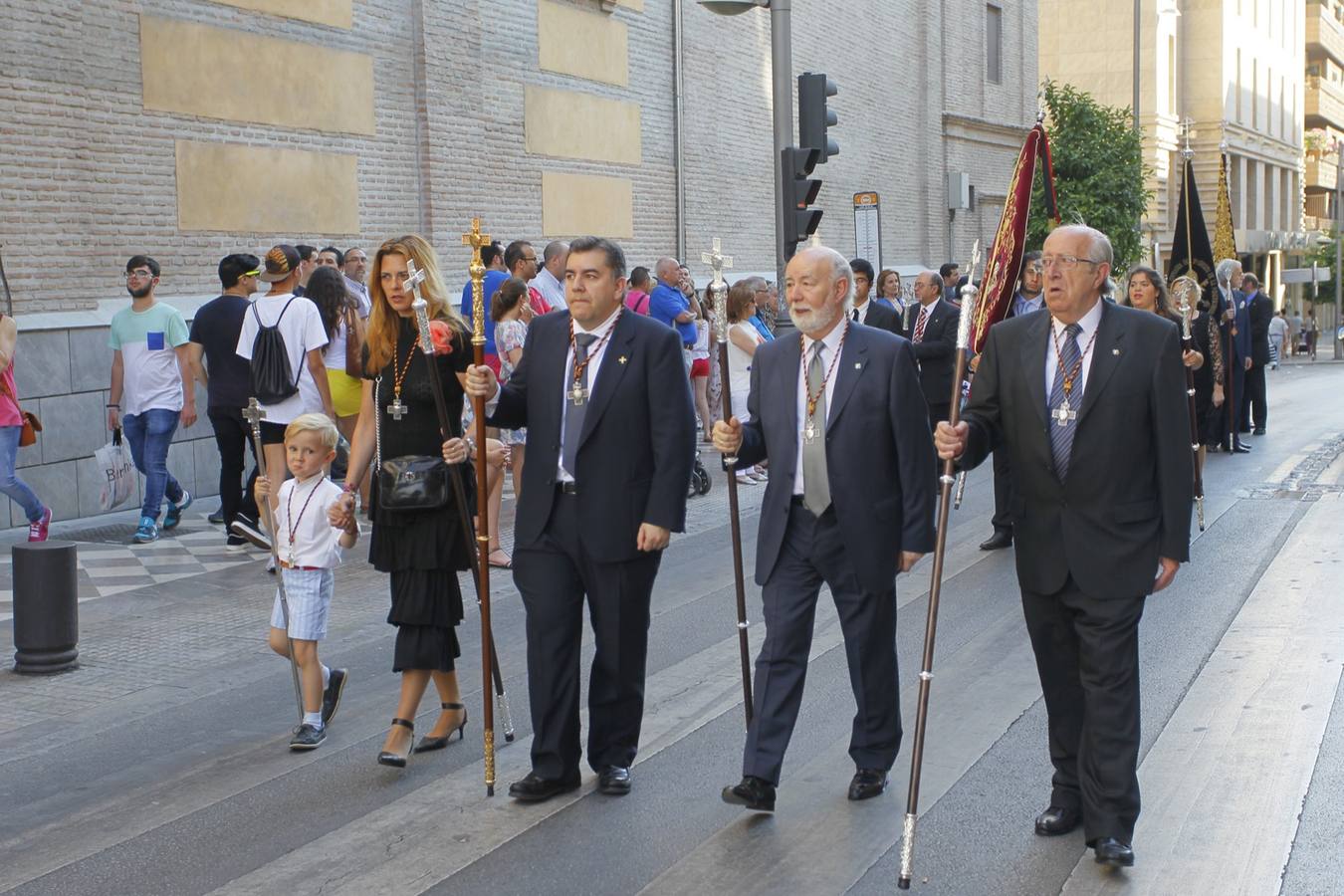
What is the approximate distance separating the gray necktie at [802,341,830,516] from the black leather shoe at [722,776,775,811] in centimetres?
92

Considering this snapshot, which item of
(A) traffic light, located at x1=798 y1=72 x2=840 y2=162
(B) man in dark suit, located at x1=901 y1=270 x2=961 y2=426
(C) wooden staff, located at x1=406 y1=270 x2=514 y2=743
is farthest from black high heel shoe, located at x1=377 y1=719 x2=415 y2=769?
(A) traffic light, located at x1=798 y1=72 x2=840 y2=162

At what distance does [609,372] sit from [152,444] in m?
7.10

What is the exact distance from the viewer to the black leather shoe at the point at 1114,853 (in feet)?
16.2

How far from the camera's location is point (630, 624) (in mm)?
5785

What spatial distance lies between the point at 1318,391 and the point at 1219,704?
24.1 metres

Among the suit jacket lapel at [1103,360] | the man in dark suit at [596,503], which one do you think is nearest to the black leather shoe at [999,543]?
the man in dark suit at [596,503]

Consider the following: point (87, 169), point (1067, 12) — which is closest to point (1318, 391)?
point (87, 169)

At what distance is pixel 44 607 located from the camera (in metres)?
7.92

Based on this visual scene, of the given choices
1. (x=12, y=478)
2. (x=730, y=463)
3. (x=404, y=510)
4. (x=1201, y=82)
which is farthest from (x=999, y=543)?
(x=1201, y=82)

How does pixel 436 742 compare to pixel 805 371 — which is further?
pixel 436 742

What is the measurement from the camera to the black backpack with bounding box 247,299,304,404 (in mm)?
10391

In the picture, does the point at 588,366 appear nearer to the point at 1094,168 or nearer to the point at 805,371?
the point at 805,371

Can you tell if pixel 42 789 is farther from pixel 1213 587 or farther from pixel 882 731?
pixel 1213 587

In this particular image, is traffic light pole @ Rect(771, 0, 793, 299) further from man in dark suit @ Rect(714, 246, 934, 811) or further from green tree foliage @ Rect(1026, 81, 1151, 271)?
green tree foliage @ Rect(1026, 81, 1151, 271)
